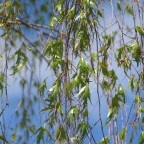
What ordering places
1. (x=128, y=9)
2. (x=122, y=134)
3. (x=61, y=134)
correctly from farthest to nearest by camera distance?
1. (x=128, y=9)
2. (x=122, y=134)
3. (x=61, y=134)

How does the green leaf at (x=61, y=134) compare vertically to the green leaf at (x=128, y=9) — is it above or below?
below

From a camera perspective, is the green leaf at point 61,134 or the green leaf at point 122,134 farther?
the green leaf at point 122,134

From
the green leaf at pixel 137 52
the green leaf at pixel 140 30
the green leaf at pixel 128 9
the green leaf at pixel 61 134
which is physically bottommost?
the green leaf at pixel 61 134

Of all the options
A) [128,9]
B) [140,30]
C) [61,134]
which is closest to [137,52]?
[140,30]

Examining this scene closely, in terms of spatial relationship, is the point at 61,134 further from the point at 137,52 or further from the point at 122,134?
the point at 137,52

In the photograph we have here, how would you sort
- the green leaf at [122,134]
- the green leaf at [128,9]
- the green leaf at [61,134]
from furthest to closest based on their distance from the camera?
the green leaf at [128,9] → the green leaf at [122,134] → the green leaf at [61,134]

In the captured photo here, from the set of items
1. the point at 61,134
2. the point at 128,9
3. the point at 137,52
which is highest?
the point at 128,9

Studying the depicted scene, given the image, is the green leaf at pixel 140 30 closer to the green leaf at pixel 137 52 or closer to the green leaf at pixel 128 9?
the green leaf at pixel 137 52

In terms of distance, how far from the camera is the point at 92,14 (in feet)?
7.96

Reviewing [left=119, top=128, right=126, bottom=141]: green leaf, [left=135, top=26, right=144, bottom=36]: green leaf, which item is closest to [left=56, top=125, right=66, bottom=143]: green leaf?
[left=119, top=128, right=126, bottom=141]: green leaf

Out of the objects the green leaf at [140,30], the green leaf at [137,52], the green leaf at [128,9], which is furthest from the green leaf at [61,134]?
the green leaf at [128,9]

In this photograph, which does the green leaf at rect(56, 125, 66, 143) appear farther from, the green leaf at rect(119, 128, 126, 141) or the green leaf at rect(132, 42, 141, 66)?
the green leaf at rect(132, 42, 141, 66)

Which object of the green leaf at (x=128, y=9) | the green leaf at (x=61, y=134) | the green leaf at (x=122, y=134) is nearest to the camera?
the green leaf at (x=61, y=134)

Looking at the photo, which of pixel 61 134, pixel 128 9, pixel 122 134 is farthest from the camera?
pixel 128 9
